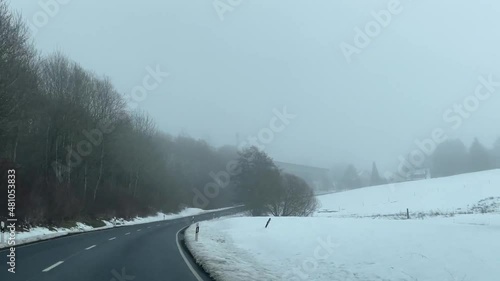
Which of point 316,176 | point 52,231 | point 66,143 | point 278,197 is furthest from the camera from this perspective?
point 316,176

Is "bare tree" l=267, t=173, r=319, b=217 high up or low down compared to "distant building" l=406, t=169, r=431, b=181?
down

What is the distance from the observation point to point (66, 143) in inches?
1779

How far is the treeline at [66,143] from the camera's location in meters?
27.9

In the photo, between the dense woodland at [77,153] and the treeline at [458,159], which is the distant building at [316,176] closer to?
the treeline at [458,159]

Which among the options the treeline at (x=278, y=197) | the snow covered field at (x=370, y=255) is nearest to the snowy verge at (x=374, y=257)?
the snow covered field at (x=370, y=255)

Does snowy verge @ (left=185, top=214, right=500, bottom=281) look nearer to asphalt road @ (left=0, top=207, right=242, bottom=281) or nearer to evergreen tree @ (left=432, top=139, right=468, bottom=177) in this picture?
asphalt road @ (left=0, top=207, right=242, bottom=281)

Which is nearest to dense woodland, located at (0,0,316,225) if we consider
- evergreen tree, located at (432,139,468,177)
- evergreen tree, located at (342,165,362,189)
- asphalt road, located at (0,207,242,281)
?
asphalt road, located at (0,207,242,281)

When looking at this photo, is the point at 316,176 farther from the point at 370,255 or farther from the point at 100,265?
the point at 100,265

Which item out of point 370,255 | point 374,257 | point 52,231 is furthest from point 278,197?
point 374,257

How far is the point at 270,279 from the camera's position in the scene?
11.7 meters

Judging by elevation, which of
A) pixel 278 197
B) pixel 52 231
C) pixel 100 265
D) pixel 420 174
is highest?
pixel 420 174

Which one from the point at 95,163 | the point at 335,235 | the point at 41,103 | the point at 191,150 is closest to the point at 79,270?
the point at 335,235

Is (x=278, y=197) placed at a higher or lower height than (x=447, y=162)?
lower

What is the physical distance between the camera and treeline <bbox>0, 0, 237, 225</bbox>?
27906 millimetres
